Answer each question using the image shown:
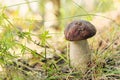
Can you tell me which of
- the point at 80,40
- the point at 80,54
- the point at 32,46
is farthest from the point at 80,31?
the point at 32,46

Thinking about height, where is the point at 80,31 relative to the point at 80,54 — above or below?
above

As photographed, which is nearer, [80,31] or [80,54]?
[80,31]

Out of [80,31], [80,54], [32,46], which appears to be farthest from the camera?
[32,46]

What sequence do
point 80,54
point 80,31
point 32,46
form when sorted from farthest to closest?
1. point 32,46
2. point 80,54
3. point 80,31

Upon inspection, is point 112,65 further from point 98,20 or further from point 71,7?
point 71,7

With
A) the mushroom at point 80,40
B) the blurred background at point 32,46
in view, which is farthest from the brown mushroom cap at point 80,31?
the blurred background at point 32,46

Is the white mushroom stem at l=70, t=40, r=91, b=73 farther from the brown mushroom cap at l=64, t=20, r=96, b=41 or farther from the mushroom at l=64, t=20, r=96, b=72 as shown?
the brown mushroom cap at l=64, t=20, r=96, b=41

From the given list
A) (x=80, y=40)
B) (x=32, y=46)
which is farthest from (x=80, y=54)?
(x=32, y=46)

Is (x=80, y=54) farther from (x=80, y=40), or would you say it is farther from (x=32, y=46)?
(x=32, y=46)
